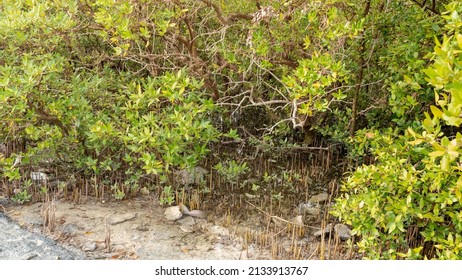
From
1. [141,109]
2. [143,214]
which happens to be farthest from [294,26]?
[143,214]

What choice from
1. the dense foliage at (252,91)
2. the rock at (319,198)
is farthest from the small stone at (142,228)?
the rock at (319,198)

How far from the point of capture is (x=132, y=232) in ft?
10.7

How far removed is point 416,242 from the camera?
2.88 meters

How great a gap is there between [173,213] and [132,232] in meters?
0.37

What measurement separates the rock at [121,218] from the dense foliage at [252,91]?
29cm

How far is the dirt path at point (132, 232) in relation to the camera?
3.02 meters

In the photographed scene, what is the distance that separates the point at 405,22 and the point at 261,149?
1.99 m

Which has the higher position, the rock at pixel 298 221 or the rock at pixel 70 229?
the rock at pixel 298 221

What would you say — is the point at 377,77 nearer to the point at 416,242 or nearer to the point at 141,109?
the point at 416,242

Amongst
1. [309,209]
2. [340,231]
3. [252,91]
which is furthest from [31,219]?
[340,231]

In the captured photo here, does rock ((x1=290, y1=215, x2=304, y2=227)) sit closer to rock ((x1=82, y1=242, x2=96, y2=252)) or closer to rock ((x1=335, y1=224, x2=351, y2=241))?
rock ((x1=335, y1=224, x2=351, y2=241))

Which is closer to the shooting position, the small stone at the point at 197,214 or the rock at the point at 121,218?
the rock at the point at 121,218

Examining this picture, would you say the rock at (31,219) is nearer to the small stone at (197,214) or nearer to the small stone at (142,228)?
the small stone at (142,228)

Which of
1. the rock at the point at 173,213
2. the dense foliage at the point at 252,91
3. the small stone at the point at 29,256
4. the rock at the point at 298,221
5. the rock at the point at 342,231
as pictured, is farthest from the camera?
the rock at the point at 173,213
